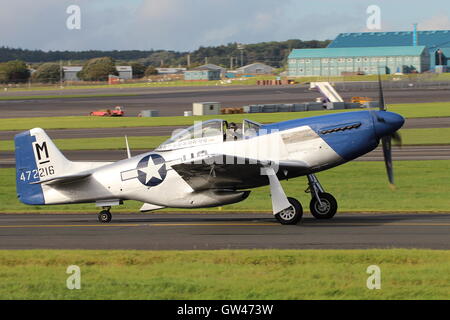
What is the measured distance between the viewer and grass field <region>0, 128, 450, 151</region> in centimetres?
4266

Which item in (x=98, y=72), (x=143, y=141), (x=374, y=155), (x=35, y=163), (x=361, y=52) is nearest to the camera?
(x=35, y=163)

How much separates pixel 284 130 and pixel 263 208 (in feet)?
16.1

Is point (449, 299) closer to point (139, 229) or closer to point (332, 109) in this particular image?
point (139, 229)

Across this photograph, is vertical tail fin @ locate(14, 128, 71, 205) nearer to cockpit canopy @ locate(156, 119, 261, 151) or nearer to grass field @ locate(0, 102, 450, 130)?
cockpit canopy @ locate(156, 119, 261, 151)

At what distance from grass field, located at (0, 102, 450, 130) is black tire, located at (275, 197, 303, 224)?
3896 centimetres

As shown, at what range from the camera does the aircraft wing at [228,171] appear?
1770 cm

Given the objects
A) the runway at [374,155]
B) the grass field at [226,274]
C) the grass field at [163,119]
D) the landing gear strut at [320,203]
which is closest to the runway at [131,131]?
the grass field at [163,119]

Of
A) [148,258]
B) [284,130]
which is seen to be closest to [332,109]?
[284,130]

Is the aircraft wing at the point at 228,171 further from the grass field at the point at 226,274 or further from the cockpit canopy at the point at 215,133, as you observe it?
the grass field at the point at 226,274

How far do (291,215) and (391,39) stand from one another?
569 ft

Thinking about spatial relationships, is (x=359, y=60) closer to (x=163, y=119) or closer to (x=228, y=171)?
(x=163, y=119)

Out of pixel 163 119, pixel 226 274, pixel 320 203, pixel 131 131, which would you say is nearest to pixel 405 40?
pixel 163 119

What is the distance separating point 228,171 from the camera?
1805 cm

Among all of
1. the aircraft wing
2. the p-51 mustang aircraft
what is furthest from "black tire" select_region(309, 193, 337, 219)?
the aircraft wing
